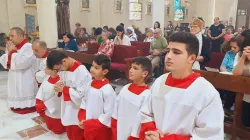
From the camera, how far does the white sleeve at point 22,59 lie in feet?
13.8

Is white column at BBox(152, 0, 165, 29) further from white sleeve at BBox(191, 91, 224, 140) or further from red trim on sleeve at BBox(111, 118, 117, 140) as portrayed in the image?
white sleeve at BBox(191, 91, 224, 140)

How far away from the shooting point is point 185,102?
1.60 meters

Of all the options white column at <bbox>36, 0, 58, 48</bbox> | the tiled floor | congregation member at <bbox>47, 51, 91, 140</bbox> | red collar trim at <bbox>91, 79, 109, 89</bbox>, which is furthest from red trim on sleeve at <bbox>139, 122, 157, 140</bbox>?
white column at <bbox>36, 0, 58, 48</bbox>

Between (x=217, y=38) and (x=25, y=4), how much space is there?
25.9 feet

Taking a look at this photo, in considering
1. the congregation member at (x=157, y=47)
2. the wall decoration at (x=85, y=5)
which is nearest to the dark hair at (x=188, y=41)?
the congregation member at (x=157, y=47)

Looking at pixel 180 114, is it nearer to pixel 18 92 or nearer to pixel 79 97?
pixel 79 97

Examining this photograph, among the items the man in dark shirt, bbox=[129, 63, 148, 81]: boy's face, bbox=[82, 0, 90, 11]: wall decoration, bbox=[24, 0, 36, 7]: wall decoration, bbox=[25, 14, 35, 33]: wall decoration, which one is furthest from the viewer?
bbox=[82, 0, 90, 11]: wall decoration

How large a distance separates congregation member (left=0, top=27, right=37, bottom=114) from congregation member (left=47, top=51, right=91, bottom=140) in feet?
3.97

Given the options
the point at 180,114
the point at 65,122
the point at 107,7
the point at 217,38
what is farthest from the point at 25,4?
the point at 180,114

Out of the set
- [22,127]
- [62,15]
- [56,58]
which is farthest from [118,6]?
[56,58]

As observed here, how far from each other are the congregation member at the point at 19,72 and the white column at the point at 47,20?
350 cm

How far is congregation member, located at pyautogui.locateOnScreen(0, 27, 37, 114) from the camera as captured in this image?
4238 millimetres

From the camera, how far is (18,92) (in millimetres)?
4449

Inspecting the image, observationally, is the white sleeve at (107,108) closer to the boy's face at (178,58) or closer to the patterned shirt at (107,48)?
the boy's face at (178,58)
